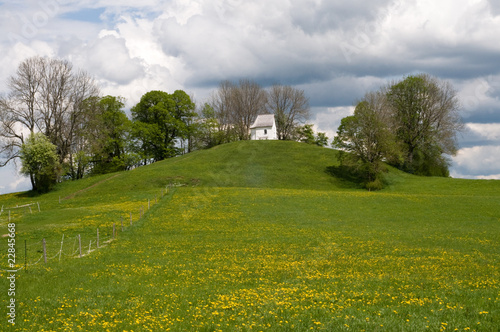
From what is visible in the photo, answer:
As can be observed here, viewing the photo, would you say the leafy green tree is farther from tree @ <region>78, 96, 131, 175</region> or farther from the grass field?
the grass field

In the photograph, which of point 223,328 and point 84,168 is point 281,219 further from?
point 84,168

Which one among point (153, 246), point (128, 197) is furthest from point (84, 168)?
point (153, 246)

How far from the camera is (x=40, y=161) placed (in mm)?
70062

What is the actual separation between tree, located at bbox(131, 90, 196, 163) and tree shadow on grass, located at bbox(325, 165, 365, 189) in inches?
1842

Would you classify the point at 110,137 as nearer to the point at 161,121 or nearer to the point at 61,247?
the point at 161,121

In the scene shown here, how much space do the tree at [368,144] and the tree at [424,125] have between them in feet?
65.6

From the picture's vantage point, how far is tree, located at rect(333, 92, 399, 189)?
2936 inches

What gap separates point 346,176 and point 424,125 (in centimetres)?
2826

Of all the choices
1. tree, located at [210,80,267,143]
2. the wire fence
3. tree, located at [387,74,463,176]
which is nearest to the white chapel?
tree, located at [210,80,267,143]

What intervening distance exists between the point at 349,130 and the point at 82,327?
232 feet

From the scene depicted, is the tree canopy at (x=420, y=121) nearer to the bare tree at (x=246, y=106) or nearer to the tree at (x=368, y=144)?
the tree at (x=368, y=144)

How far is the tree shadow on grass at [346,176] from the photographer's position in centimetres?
7738

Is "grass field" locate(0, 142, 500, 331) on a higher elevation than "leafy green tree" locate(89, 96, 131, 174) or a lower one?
lower

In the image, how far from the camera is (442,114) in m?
94.2
